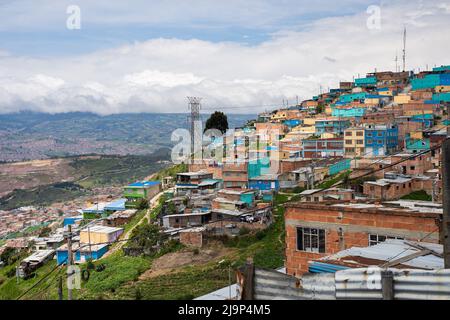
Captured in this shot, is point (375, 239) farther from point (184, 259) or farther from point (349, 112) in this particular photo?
point (349, 112)

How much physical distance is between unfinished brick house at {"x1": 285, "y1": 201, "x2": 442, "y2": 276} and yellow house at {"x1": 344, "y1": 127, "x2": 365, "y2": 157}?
19.4 meters

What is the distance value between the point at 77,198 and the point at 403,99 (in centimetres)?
4364

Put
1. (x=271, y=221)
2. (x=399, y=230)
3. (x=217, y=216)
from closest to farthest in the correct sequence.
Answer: (x=399, y=230)
(x=271, y=221)
(x=217, y=216)

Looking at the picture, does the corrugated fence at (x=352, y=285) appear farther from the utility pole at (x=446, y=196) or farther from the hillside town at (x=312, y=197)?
the hillside town at (x=312, y=197)

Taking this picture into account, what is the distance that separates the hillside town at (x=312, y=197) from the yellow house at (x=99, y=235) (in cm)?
7

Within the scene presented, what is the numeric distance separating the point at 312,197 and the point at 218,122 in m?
27.9

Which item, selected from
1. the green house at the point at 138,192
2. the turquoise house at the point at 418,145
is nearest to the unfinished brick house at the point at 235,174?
the green house at the point at 138,192

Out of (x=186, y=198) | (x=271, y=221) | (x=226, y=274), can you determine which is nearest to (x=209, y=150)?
(x=186, y=198)

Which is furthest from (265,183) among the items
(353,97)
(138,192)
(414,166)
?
(353,97)

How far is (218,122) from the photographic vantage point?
156 ft

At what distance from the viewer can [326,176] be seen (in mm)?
→ 27766

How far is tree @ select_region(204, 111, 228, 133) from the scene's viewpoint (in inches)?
1868
